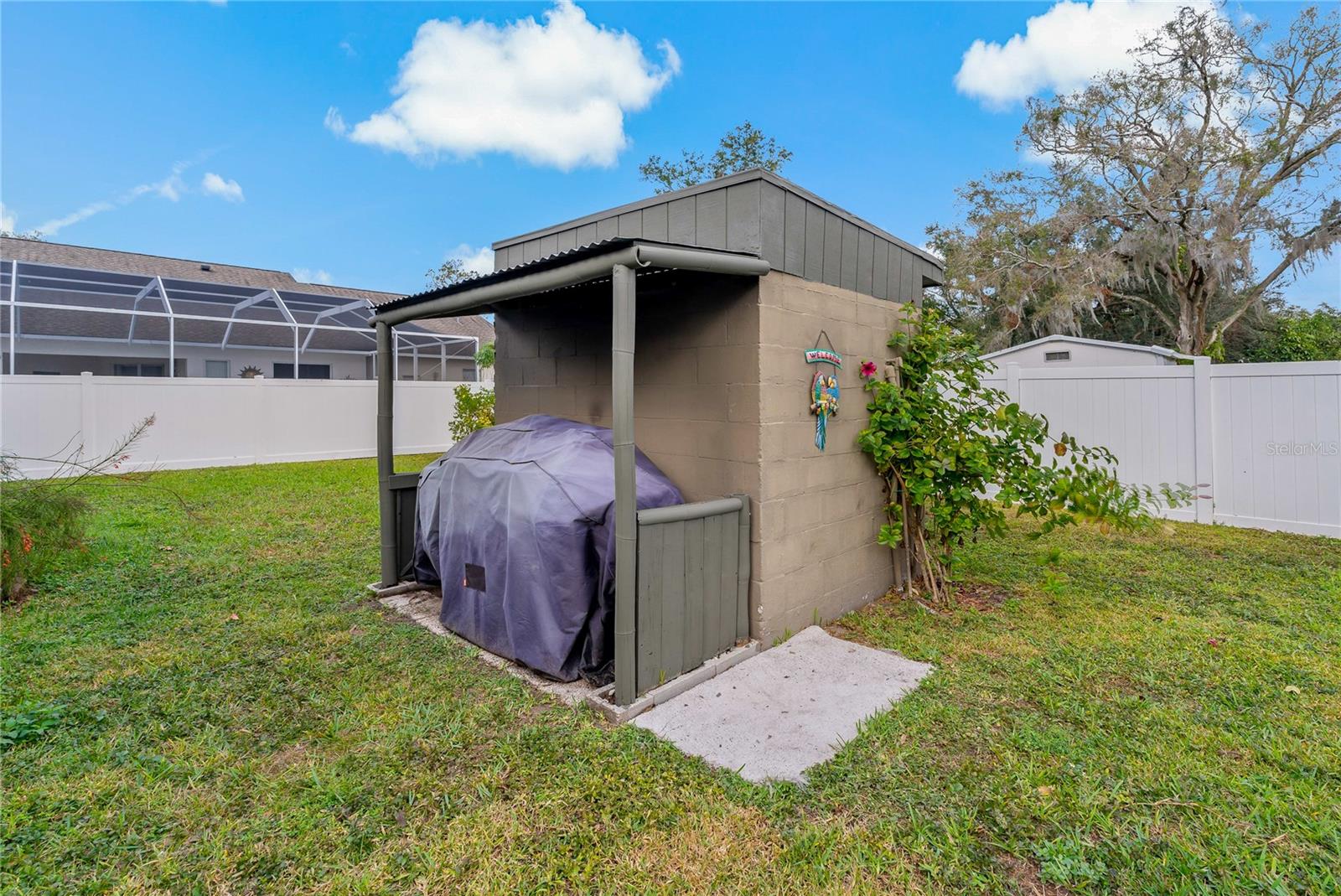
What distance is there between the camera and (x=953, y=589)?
438 cm

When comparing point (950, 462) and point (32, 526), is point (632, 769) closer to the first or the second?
point (950, 462)

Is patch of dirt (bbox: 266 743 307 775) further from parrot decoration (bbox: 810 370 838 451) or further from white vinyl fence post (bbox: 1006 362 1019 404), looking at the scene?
white vinyl fence post (bbox: 1006 362 1019 404)

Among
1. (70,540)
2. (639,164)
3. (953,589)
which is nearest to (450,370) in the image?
(639,164)

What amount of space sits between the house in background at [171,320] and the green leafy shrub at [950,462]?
10.4m

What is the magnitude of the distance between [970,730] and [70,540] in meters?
5.91

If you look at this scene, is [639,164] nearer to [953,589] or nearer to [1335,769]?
[953,589]

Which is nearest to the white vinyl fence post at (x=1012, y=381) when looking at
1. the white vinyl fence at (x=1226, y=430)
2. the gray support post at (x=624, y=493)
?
the white vinyl fence at (x=1226, y=430)

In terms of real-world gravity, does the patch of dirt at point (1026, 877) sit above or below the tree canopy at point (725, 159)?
below

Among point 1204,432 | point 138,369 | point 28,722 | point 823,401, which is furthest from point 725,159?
point 28,722

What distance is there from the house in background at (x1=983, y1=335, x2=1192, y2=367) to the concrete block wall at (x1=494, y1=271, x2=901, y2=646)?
8577 mm

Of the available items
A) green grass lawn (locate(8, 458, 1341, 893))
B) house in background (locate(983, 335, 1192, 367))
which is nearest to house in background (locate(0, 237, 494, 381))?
green grass lawn (locate(8, 458, 1341, 893))

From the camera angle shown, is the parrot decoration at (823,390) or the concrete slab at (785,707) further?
the parrot decoration at (823,390)
